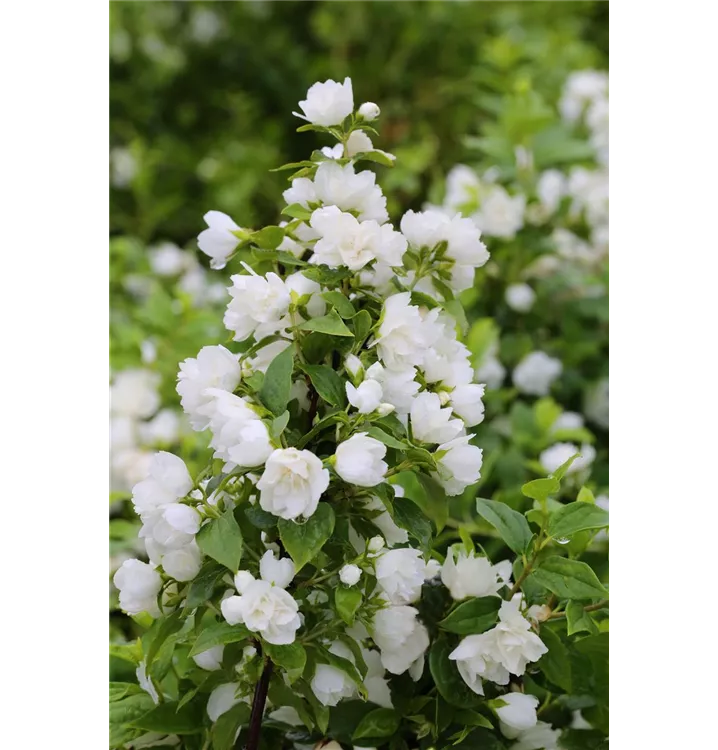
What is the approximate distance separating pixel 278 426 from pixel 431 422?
0.45ft

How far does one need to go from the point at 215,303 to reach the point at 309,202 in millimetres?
1502

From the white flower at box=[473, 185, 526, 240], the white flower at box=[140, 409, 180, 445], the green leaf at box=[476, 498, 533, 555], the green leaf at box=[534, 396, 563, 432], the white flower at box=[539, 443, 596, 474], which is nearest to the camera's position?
the green leaf at box=[476, 498, 533, 555]

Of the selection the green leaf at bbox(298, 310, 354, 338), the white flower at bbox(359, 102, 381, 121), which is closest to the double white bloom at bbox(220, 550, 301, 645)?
the green leaf at bbox(298, 310, 354, 338)

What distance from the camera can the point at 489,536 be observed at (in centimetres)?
135

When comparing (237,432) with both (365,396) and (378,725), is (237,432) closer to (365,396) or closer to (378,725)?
(365,396)

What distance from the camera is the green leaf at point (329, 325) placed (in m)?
0.79

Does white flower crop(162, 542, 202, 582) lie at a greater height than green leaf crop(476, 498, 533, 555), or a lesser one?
lesser

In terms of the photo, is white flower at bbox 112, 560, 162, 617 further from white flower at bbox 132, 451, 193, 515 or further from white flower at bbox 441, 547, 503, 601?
white flower at bbox 441, 547, 503, 601

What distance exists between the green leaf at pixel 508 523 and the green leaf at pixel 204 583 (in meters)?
0.27

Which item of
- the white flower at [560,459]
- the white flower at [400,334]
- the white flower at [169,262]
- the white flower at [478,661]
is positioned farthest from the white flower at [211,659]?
the white flower at [169,262]

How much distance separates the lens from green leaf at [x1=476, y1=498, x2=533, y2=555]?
0.92m

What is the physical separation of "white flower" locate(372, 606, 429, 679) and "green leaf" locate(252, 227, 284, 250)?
1.18ft
